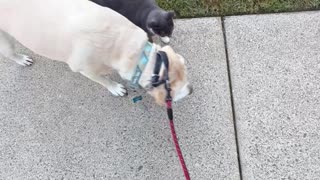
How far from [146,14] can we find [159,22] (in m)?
0.15

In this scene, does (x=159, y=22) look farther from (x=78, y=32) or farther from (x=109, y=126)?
(x=109, y=126)

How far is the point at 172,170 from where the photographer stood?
338cm

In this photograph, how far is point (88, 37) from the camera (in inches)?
115

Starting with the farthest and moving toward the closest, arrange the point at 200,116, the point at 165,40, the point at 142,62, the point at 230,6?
the point at 230,6 → the point at 165,40 → the point at 200,116 → the point at 142,62

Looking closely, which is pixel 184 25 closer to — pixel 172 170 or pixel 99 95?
pixel 99 95

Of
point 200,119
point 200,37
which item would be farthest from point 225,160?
point 200,37

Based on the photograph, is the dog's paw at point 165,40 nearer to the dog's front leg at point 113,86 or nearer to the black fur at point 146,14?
the black fur at point 146,14

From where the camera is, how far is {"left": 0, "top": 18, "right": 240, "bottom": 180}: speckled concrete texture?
3412 mm

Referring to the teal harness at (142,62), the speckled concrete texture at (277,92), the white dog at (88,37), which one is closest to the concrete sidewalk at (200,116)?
the speckled concrete texture at (277,92)

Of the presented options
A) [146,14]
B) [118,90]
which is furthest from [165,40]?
[118,90]

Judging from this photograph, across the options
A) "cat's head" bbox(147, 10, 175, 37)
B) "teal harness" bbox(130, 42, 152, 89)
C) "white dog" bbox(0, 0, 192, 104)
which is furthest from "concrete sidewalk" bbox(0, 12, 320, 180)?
"teal harness" bbox(130, 42, 152, 89)

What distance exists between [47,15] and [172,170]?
4.60 feet

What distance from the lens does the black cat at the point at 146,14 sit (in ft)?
11.2

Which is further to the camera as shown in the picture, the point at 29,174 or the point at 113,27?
the point at 29,174
